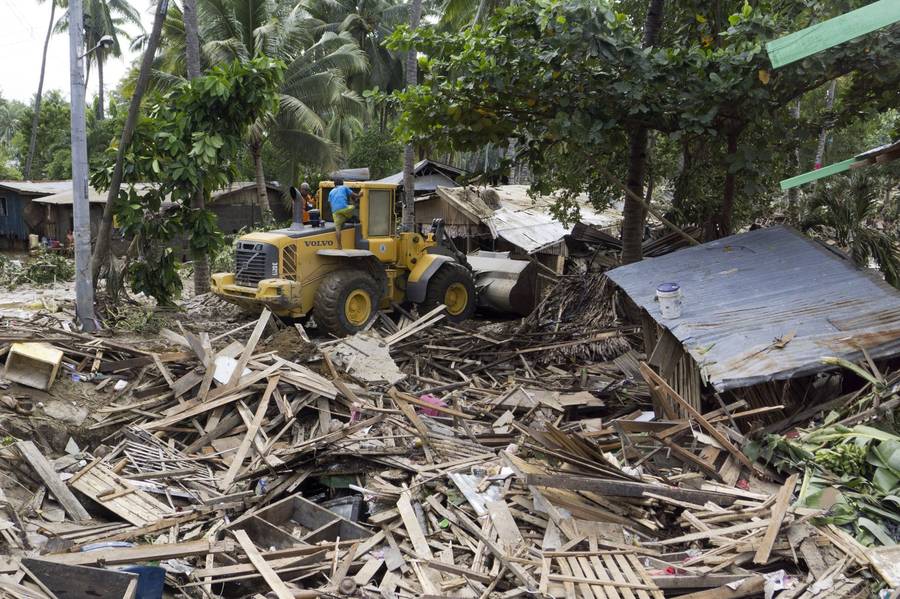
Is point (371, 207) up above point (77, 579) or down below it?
above

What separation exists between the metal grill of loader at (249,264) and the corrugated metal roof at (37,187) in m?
16.7

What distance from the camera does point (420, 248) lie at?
41.7 feet

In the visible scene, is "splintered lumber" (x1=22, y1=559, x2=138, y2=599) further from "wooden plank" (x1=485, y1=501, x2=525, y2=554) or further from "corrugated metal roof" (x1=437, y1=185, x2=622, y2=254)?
"corrugated metal roof" (x1=437, y1=185, x2=622, y2=254)

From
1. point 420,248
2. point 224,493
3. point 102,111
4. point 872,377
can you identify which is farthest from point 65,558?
point 102,111

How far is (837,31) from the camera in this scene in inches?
237

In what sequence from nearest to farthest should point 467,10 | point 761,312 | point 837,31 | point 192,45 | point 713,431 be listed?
1. point 837,31
2. point 713,431
3. point 761,312
4. point 192,45
5. point 467,10

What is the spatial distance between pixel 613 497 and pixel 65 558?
3.83 metres

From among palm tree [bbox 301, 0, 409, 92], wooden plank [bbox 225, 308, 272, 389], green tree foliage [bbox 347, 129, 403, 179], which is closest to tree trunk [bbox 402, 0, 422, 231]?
wooden plank [bbox 225, 308, 272, 389]

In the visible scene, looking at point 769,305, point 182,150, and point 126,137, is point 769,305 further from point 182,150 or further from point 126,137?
point 126,137

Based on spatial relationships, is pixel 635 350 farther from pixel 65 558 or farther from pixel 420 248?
pixel 65 558

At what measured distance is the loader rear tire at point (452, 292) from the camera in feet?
40.8

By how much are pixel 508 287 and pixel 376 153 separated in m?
18.9

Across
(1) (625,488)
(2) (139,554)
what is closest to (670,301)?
(1) (625,488)

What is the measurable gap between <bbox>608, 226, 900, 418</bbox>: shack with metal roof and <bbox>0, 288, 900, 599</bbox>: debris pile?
454 mm
